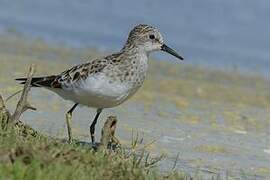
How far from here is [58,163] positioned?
6.34 metres

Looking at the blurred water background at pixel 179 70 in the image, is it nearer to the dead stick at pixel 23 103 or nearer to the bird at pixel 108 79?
the bird at pixel 108 79

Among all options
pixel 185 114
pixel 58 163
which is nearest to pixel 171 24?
pixel 185 114

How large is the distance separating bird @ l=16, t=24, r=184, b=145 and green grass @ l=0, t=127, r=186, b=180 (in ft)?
6.35

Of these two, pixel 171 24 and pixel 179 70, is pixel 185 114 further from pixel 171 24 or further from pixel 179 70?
pixel 171 24

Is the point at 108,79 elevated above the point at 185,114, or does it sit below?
below

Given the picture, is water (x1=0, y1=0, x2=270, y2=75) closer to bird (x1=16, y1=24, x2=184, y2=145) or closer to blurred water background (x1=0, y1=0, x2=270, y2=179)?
blurred water background (x1=0, y1=0, x2=270, y2=179)

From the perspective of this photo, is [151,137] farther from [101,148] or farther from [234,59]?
[234,59]

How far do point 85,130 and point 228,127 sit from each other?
2265mm

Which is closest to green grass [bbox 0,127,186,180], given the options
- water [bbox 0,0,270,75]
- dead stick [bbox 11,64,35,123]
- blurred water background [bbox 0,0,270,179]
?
dead stick [bbox 11,64,35,123]

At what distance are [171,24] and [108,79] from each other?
17833 mm

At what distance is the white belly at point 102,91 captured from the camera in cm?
902

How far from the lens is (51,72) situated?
662 inches

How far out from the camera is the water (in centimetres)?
2328

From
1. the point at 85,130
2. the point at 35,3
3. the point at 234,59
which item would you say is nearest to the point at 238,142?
the point at 85,130
